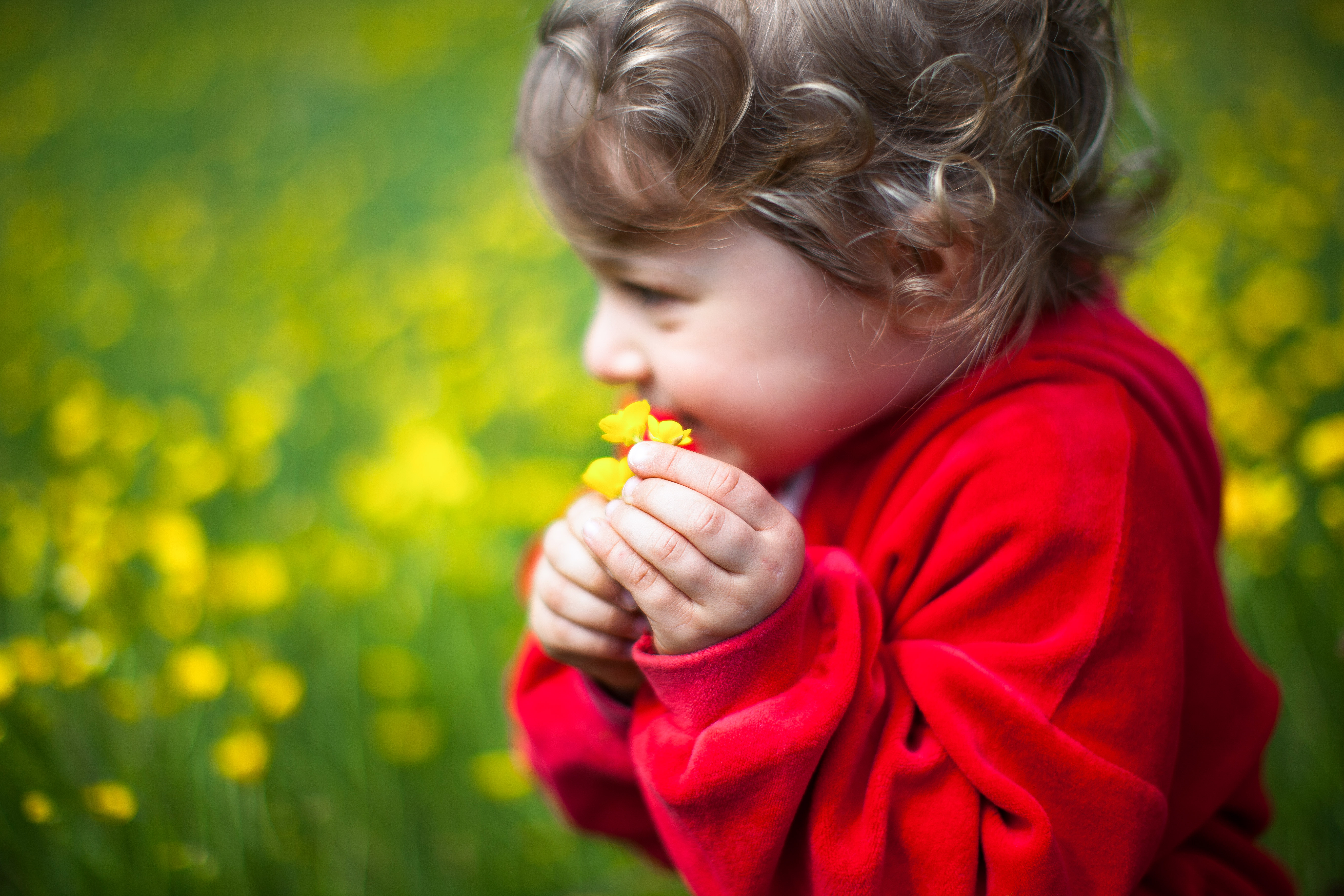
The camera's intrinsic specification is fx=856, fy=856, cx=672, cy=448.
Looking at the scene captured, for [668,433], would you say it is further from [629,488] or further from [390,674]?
[390,674]

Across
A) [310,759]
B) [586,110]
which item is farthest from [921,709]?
[310,759]

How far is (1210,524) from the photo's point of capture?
2.89ft

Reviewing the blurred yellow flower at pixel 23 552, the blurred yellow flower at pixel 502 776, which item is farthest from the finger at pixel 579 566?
the blurred yellow flower at pixel 23 552

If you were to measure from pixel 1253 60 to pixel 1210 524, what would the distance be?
2932 millimetres

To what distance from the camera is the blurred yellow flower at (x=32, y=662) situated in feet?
3.56

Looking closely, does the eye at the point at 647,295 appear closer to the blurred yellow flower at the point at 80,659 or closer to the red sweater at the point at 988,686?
the red sweater at the point at 988,686

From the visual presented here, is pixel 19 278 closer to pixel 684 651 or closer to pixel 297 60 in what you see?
pixel 297 60

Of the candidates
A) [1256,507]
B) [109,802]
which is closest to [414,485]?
[109,802]

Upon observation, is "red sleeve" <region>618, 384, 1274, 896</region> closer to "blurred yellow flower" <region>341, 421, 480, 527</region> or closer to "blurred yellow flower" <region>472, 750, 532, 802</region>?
"blurred yellow flower" <region>472, 750, 532, 802</region>

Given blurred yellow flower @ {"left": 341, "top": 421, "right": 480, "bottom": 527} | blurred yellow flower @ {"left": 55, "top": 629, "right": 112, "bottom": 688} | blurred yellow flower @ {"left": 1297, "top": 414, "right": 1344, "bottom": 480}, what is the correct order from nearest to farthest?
blurred yellow flower @ {"left": 55, "top": 629, "right": 112, "bottom": 688}
blurred yellow flower @ {"left": 1297, "top": 414, "right": 1344, "bottom": 480}
blurred yellow flower @ {"left": 341, "top": 421, "right": 480, "bottom": 527}

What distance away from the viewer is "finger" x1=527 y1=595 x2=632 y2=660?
805 millimetres

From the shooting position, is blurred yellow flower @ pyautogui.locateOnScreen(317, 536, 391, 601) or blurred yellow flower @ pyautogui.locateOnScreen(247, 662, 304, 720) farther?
blurred yellow flower @ pyautogui.locateOnScreen(317, 536, 391, 601)

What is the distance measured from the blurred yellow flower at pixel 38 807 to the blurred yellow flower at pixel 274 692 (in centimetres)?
25

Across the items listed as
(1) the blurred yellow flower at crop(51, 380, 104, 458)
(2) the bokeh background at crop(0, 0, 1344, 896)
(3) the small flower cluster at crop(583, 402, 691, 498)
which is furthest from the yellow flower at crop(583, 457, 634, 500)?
(1) the blurred yellow flower at crop(51, 380, 104, 458)
